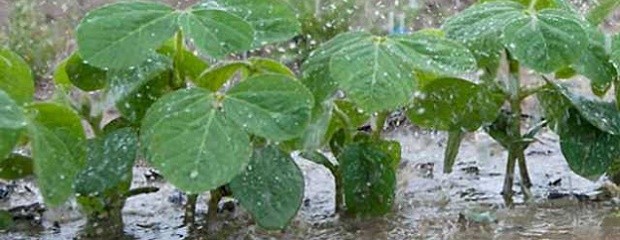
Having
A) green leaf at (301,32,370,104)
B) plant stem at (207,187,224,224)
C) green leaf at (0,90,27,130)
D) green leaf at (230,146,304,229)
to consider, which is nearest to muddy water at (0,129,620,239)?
plant stem at (207,187,224,224)

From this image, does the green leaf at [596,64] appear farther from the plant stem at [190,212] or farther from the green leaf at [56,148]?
the green leaf at [56,148]

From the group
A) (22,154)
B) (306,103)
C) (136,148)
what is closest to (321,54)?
(306,103)

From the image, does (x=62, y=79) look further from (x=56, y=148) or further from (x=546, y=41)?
(x=546, y=41)

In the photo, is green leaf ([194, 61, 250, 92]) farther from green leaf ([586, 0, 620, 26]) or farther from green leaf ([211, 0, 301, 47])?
green leaf ([586, 0, 620, 26])

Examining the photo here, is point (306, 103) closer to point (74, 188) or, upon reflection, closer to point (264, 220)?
point (264, 220)

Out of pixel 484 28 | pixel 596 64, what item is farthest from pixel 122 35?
pixel 596 64
